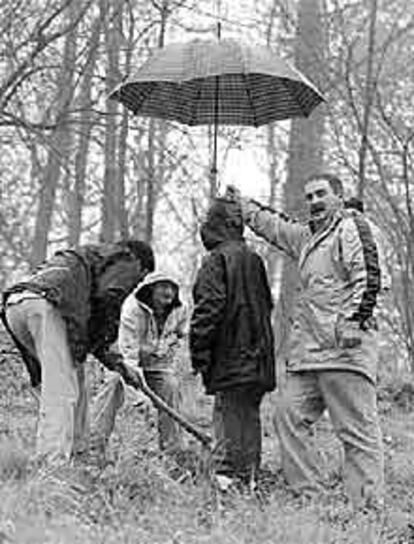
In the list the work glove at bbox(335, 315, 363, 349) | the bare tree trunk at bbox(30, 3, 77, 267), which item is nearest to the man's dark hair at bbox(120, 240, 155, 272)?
the work glove at bbox(335, 315, 363, 349)

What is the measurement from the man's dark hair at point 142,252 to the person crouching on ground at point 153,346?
0.53 meters

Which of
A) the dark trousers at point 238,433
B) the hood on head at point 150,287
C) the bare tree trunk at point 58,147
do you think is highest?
the bare tree trunk at point 58,147

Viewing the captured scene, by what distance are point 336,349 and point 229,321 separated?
698 millimetres

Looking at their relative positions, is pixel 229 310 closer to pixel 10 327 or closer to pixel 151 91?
pixel 10 327

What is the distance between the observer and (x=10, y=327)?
22.7ft

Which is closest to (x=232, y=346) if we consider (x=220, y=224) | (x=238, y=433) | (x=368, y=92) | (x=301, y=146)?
(x=238, y=433)

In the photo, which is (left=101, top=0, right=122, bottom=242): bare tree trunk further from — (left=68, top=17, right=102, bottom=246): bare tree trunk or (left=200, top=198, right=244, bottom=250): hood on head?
(left=200, top=198, right=244, bottom=250): hood on head

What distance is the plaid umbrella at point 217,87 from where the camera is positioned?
743cm

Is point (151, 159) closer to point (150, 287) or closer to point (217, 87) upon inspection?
point (217, 87)

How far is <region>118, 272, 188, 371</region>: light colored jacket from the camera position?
25.1 ft

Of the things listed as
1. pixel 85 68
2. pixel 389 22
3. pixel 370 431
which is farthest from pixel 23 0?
pixel 370 431

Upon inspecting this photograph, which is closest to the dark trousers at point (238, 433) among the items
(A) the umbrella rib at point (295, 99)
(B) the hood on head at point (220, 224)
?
(B) the hood on head at point (220, 224)

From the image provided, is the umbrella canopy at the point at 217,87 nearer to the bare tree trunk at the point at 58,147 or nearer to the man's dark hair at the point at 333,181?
the man's dark hair at the point at 333,181

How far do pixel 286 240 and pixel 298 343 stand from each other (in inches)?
29.7
